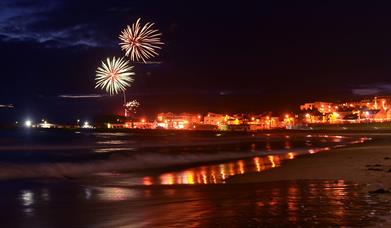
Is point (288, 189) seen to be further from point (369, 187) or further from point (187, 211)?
point (187, 211)

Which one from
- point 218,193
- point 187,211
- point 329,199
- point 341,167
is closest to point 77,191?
point 218,193

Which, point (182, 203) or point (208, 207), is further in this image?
point (182, 203)

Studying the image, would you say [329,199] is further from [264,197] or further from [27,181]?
[27,181]

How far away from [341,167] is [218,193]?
33.6ft

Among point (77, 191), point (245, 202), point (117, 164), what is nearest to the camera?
point (245, 202)

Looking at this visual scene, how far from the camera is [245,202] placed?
15.0 metres

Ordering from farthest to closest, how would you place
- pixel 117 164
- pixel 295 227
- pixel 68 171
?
pixel 117 164, pixel 68 171, pixel 295 227

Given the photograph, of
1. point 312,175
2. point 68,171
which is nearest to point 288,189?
point 312,175

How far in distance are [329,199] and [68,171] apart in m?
17.9

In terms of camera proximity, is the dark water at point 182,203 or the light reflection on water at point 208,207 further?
the dark water at point 182,203

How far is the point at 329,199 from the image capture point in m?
15.1

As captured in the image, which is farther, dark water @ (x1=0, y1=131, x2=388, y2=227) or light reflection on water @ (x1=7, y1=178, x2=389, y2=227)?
dark water @ (x1=0, y1=131, x2=388, y2=227)

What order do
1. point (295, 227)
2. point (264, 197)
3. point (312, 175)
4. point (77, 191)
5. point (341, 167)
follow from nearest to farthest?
point (295, 227) < point (264, 197) < point (77, 191) < point (312, 175) < point (341, 167)

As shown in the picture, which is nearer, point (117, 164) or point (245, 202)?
point (245, 202)
